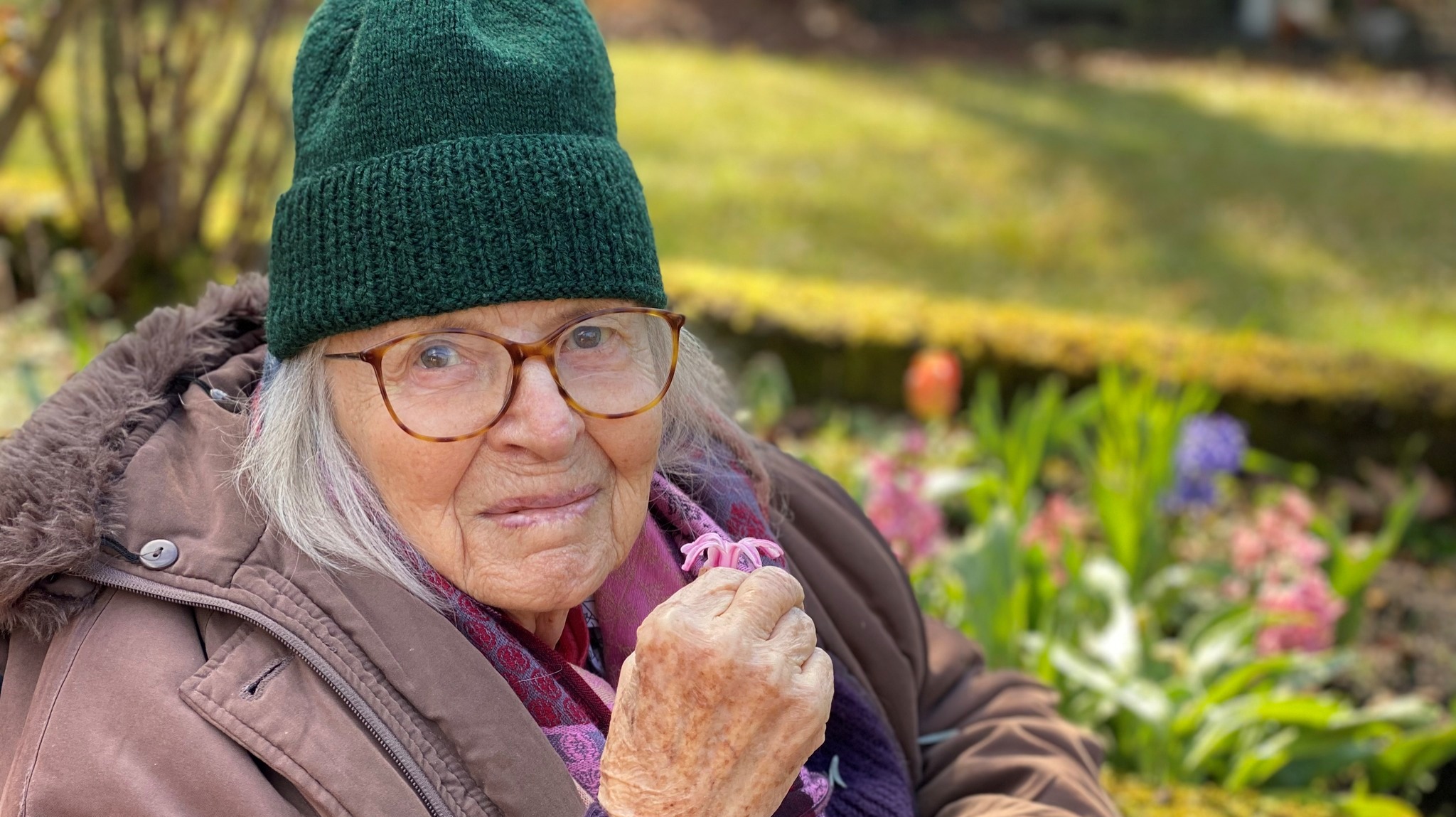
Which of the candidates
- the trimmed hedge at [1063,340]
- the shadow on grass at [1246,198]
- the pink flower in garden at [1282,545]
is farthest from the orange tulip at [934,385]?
the shadow on grass at [1246,198]

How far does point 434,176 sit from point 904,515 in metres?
1.89

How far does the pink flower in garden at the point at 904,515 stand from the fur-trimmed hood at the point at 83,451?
1727mm

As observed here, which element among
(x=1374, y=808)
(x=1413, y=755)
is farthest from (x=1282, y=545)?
(x=1374, y=808)

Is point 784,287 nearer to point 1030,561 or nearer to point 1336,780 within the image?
point 1030,561

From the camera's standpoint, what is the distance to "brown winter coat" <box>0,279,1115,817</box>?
1.30m

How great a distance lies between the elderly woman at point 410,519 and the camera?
4.26 ft

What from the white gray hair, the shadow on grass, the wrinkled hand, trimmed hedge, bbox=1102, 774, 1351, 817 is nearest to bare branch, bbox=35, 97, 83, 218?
the white gray hair

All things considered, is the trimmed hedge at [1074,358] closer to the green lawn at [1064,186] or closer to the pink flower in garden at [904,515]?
the green lawn at [1064,186]

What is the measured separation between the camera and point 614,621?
5.65 ft

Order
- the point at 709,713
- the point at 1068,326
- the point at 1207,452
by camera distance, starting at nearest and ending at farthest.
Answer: the point at 709,713 < the point at 1207,452 < the point at 1068,326

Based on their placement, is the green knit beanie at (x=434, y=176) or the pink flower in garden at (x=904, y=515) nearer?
the green knit beanie at (x=434, y=176)

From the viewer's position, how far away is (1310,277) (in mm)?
6832

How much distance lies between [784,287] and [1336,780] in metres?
2.89

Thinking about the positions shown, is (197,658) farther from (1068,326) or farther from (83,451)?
(1068,326)
